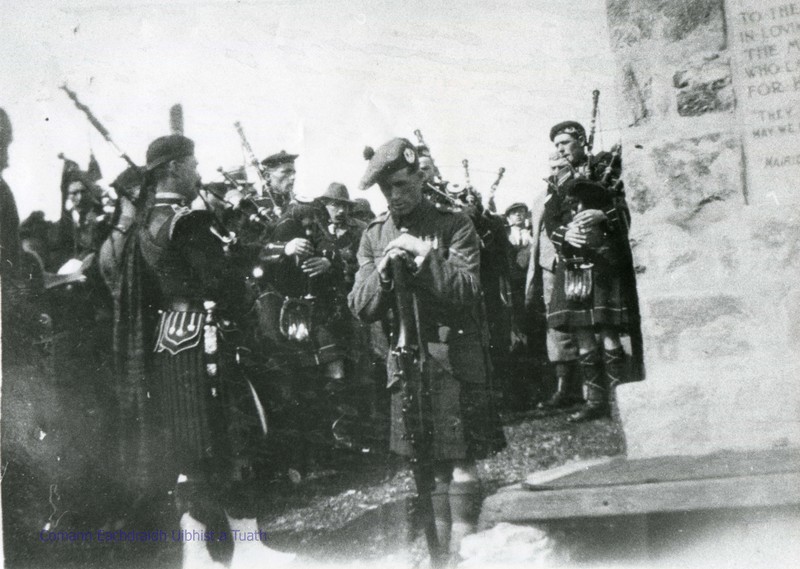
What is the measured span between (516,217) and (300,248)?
1145 millimetres

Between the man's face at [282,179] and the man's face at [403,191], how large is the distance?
0.91m

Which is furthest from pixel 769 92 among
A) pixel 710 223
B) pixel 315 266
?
pixel 315 266

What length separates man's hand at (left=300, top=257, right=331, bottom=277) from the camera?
4.52 meters

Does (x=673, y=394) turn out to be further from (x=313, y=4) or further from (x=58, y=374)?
(x=58, y=374)

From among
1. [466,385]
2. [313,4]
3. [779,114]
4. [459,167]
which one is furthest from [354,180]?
[779,114]

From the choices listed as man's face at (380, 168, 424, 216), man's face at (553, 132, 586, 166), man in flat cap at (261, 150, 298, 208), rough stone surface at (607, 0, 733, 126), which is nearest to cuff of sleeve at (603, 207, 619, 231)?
man's face at (553, 132, 586, 166)

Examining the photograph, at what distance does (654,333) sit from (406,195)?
117 centimetres

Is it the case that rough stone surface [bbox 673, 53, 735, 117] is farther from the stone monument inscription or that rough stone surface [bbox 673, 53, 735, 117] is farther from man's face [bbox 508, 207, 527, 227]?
man's face [bbox 508, 207, 527, 227]

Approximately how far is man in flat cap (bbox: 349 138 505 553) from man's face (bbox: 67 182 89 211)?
1700 millimetres

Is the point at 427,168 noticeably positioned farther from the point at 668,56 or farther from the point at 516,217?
the point at 668,56

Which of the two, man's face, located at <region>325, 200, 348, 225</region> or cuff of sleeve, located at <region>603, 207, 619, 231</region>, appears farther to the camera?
man's face, located at <region>325, 200, 348, 225</region>

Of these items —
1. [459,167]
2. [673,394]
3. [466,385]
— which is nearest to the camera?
[673,394]

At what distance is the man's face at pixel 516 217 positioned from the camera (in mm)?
4289

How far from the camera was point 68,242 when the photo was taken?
4590 millimetres
